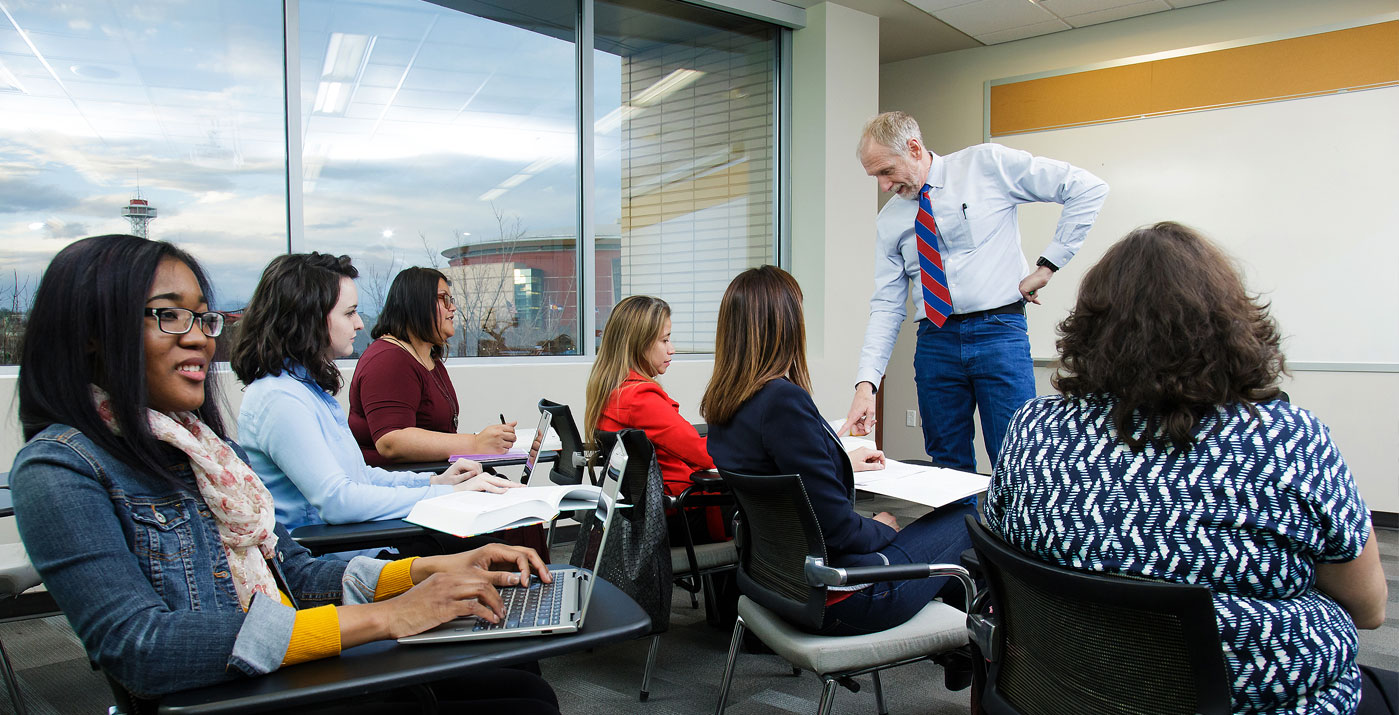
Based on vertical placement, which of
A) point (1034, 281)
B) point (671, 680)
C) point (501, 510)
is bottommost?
point (671, 680)

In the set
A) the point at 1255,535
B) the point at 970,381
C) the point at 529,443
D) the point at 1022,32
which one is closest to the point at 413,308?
the point at 529,443

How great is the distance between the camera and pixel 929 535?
205cm

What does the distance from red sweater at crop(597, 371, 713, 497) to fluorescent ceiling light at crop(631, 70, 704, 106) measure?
3.02 meters

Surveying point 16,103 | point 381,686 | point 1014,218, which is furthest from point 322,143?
point 381,686

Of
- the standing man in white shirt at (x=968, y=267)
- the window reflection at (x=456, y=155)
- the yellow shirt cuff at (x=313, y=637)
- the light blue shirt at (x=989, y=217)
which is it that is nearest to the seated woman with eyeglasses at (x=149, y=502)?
the yellow shirt cuff at (x=313, y=637)

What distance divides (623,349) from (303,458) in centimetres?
122

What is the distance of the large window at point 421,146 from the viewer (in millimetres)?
3516

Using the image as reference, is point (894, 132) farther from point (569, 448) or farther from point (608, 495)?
point (608, 495)

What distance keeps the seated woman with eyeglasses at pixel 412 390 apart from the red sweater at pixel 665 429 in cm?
40

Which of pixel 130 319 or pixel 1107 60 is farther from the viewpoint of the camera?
pixel 1107 60

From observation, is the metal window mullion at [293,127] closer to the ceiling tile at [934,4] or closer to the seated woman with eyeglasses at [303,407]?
the seated woman with eyeglasses at [303,407]

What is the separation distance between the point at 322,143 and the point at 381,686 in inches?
148

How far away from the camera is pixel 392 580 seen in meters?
1.42

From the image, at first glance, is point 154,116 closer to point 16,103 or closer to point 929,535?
point 16,103
